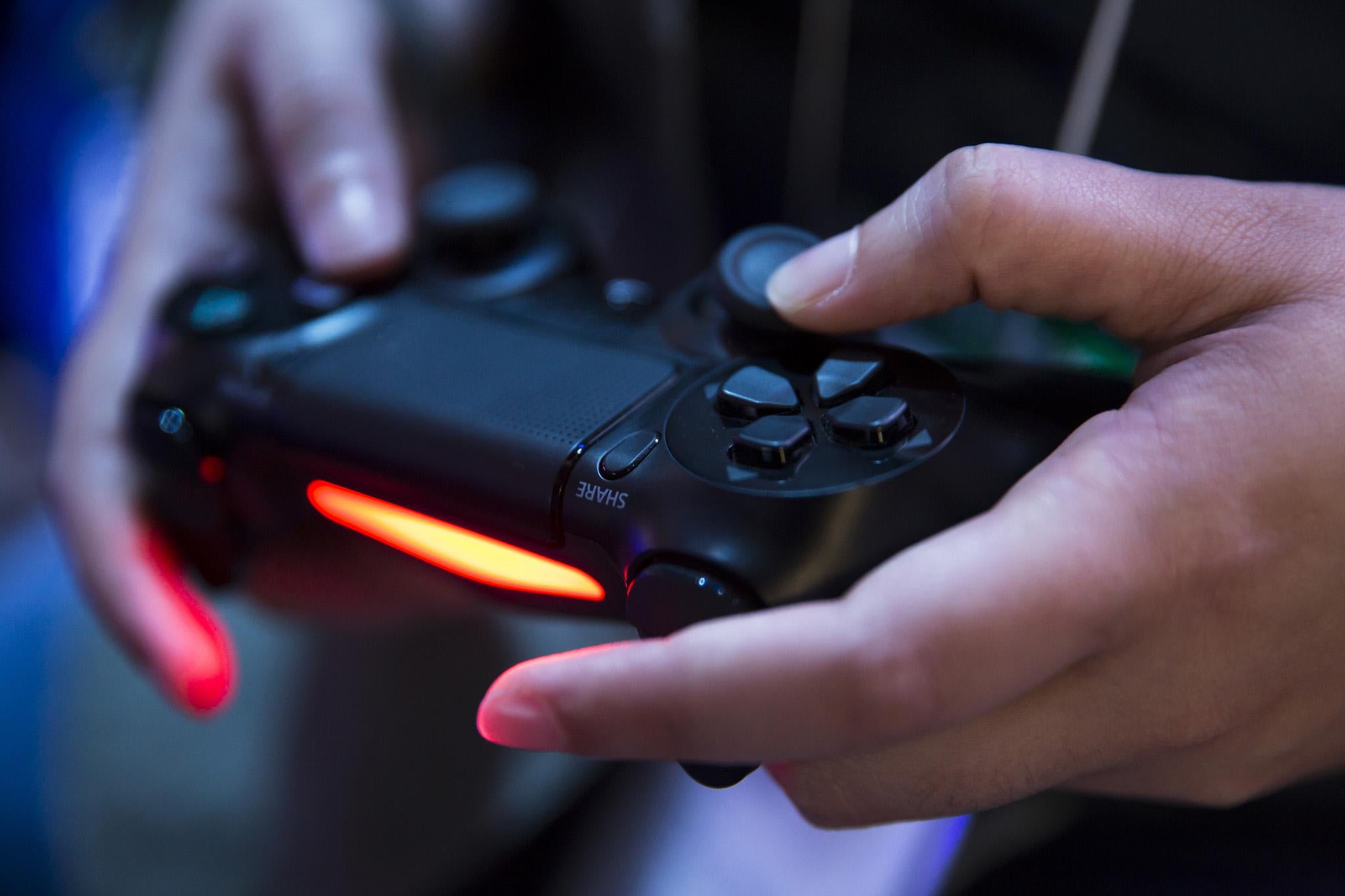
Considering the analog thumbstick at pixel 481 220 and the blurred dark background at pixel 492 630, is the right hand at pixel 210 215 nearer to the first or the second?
the analog thumbstick at pixel 481 220

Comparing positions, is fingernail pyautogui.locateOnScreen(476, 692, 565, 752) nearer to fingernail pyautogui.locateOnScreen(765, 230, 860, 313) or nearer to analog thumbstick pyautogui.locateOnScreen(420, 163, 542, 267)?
fingernail pyautogui.locateOnScreen(765, 230, 860, 313)

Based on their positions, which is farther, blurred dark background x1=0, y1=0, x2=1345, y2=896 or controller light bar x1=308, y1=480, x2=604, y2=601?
blurred dark background x1=0, y1=0, x2=1345, y2=896

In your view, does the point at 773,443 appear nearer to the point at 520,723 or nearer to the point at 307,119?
the point at 520,723

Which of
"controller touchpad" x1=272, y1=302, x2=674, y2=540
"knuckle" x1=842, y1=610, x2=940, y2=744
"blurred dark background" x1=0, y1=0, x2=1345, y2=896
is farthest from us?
"blurred dark background" x1=0, y1=0, x2=1345, y2=896

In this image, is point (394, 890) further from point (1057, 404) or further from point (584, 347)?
point (1057, 404)

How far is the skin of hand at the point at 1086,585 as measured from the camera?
28 centimetres

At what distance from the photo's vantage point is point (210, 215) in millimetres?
697

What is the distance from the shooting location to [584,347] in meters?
0.45

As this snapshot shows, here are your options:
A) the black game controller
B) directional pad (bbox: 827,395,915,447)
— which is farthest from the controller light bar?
directional pad (bbox: 827,395,915,447)

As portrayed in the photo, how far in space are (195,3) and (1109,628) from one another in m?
0.79

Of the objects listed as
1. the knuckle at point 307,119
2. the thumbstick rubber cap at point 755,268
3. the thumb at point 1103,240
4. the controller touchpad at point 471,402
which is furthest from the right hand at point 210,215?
the thumb at point 1103,240

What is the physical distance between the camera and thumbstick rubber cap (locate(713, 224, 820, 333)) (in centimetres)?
42

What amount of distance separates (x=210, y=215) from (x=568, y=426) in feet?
1.43

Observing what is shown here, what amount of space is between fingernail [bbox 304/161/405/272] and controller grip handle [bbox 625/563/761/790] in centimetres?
29
